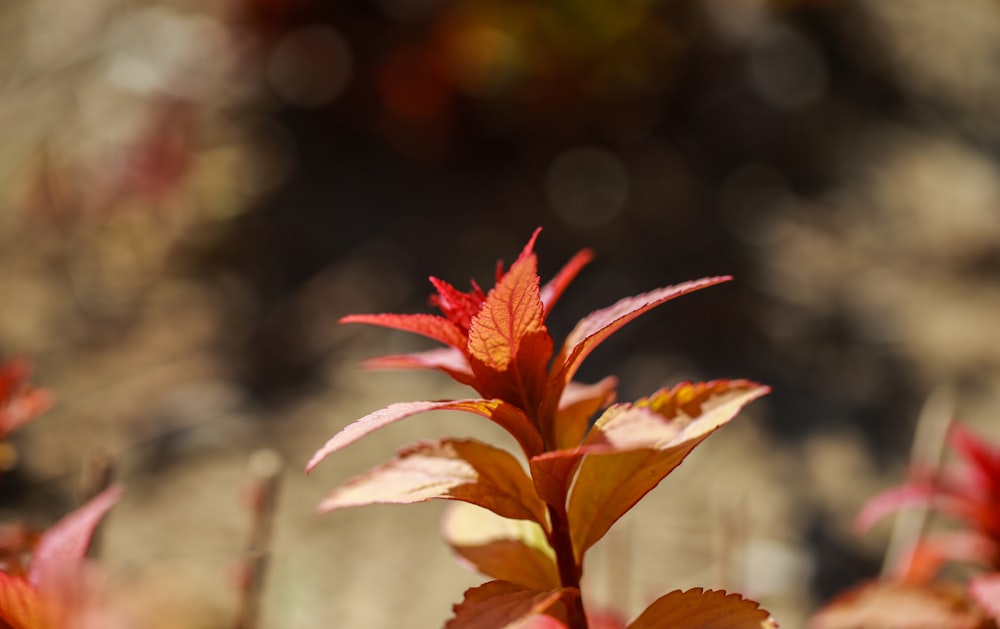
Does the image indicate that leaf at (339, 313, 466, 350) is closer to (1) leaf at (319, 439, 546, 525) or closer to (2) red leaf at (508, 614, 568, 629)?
(1) leaf at (319, 439, 546, 525)

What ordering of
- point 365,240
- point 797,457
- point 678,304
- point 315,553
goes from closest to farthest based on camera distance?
point 315,553
point 797,457
point 678,304
point 365,240

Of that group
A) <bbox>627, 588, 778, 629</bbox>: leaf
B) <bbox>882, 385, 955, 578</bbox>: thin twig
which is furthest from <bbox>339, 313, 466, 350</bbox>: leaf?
<bbox>882, 385, 955, 578</bbox>: thin twig

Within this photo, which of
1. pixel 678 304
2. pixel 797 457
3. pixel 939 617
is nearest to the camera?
pixel 939 617

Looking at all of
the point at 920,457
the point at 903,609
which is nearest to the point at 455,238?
the point at 920,457

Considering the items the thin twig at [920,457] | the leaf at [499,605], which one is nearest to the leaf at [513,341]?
the leaf at [499,605]

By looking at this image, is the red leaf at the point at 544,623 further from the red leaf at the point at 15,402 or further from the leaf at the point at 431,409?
the red leaf at the point at 15,402

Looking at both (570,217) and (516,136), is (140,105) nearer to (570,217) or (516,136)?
(516,136)

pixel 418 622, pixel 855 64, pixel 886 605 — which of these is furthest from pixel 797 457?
pixel 855 64

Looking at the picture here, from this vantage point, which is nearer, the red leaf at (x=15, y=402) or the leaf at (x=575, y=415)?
the leaf at (x=575, y=415)
